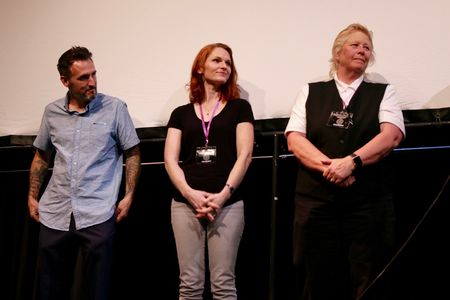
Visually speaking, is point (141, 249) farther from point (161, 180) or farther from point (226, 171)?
point (226, 171)

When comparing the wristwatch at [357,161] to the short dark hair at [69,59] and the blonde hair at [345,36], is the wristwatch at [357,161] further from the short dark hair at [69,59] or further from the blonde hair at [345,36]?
the short dark hair at [69,59]

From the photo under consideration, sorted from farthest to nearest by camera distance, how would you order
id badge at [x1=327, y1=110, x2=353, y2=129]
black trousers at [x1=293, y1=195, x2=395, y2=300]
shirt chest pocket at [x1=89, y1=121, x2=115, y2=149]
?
1. shirt chest pocket at [x1=89, y1=121, x2=115, y2=149]
2. id badge at [x1=327, y1=110, x2=353, y2=129]
3. black trousers at [x1=293, y1=195, x2=395, y2=300]

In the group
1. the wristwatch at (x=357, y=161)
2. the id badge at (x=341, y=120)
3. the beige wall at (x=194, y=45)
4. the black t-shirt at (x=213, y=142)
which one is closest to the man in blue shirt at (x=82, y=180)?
the black t-shirt at (x=213, y=142)

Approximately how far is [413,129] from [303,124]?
60 centimetres

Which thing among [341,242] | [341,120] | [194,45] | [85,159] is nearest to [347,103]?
[341,120]

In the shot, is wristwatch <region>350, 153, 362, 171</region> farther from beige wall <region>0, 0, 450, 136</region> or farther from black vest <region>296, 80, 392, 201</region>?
beige wall <region>0, 0, 450, 136</region>

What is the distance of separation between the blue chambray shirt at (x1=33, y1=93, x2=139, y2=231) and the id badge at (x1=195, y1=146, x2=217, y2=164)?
392 millimetres

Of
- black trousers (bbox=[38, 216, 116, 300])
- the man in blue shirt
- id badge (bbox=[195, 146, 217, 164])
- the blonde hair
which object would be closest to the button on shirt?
the blonde hair

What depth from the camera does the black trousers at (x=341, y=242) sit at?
2205 mm

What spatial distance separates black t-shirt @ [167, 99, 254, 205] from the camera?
2.48 meters

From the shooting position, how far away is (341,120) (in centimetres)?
236

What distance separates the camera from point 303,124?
2.46 m

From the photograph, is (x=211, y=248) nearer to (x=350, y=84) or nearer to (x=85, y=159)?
(x=85, y=159)

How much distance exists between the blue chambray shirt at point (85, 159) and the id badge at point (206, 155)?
392mm
